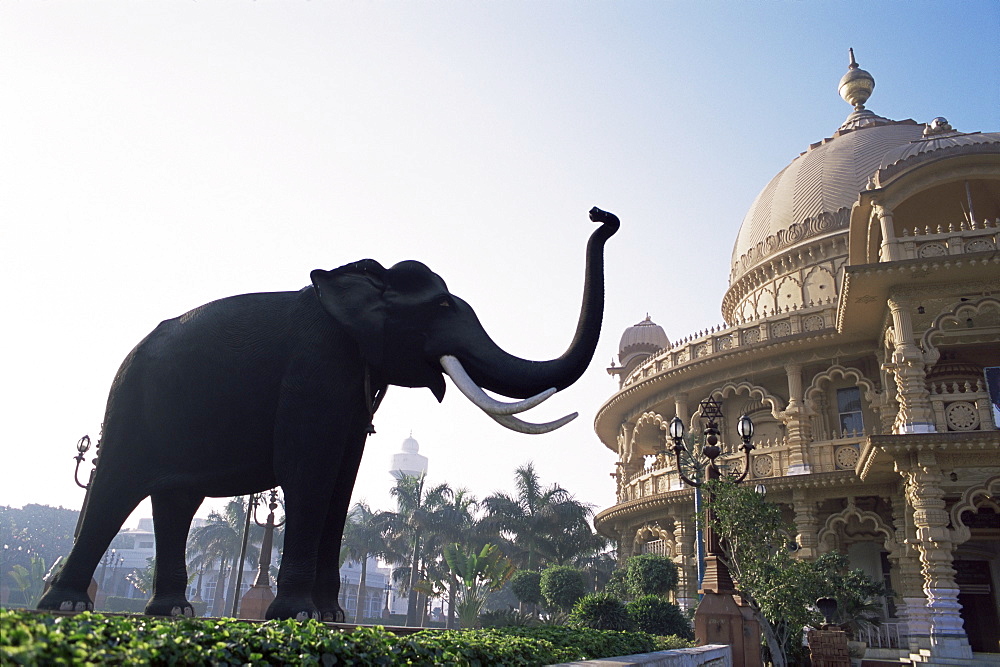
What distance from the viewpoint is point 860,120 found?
34.3 meters

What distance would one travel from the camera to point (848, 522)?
2169cm

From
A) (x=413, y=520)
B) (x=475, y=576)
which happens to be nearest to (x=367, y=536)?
(x=413, y=520)

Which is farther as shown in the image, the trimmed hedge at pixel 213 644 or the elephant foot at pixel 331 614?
the elephant foot at pixel 331 614

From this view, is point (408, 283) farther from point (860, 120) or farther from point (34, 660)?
point (860, 120)

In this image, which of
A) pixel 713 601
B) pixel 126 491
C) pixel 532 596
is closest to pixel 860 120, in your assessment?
pixel 532 596

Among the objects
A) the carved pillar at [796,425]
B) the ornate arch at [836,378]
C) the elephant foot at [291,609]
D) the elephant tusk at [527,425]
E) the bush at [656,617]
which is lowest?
the bush at [656,617]

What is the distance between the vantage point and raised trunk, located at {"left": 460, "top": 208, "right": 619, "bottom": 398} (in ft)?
17.7

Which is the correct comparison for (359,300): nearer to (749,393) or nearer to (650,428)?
(749,393)

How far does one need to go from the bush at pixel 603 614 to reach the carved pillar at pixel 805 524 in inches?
250

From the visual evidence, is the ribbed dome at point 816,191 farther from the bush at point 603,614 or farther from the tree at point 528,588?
the bush at point 603,614

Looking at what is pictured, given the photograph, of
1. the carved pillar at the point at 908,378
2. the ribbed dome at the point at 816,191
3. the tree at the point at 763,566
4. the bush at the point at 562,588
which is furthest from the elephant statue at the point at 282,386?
the ribbed dome at the point at 816,191

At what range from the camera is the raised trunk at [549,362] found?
17.7 feet

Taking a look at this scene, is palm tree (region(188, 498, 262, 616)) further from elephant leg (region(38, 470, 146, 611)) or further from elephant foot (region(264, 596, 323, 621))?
elephant foot (region(264, 596, 323, 621))

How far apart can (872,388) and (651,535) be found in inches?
418
